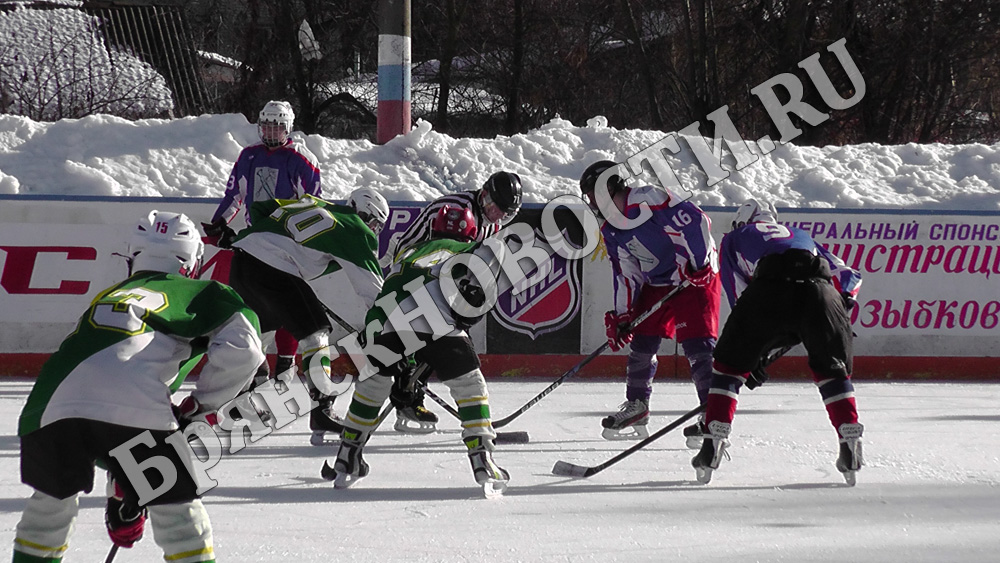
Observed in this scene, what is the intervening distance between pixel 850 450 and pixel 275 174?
3.38 meters

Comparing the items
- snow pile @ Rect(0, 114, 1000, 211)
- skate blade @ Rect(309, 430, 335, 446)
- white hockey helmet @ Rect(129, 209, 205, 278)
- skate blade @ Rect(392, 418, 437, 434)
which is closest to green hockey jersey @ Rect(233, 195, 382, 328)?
skate blade @ Rect(309, 430, 335, 446)

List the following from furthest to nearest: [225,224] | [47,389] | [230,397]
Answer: [225,224] → [230,397] → [47,389]

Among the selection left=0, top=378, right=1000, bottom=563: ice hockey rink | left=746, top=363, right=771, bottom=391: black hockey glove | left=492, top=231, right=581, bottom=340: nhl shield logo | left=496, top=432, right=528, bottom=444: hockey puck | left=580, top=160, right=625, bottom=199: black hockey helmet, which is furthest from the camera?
left=492, top=231, right=581, bottom=340: nhl shield logo

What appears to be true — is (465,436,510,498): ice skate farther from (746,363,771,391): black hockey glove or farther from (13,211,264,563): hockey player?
(13,211,264,563): hockey player

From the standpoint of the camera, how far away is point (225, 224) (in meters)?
5.80

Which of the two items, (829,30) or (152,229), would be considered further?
(829,30)

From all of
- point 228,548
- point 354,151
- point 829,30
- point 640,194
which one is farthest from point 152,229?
point 829,30

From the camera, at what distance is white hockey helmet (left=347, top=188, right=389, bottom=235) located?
4.31 metres

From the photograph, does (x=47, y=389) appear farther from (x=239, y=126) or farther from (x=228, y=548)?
(x=239, y=126)

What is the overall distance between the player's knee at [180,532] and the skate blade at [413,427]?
8.74 feet

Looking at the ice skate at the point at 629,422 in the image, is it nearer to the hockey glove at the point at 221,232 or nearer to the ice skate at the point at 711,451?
the ice skate at the point at 711,451

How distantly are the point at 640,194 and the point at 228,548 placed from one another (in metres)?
2.47

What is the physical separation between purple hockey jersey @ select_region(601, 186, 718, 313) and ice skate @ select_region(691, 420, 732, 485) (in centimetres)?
97

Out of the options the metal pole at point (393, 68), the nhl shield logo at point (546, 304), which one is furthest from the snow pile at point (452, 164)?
the nhl shield logo at point (546, 304)
